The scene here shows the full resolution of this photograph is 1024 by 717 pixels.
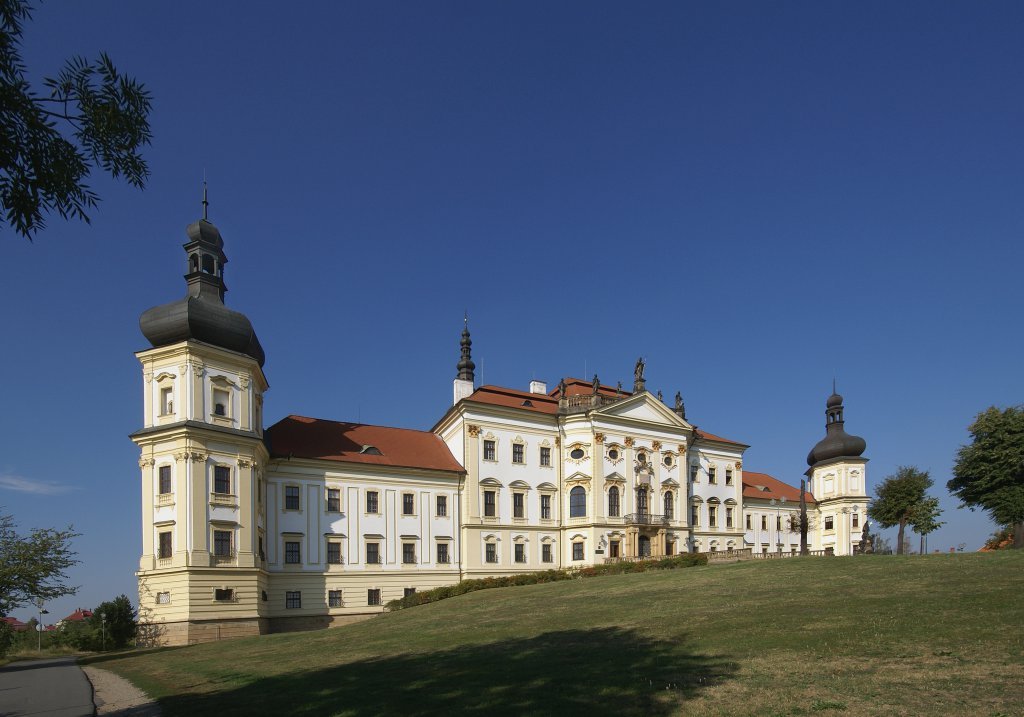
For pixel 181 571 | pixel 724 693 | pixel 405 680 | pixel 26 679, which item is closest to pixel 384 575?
pixel 181 571

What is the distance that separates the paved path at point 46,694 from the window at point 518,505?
94.8 ft

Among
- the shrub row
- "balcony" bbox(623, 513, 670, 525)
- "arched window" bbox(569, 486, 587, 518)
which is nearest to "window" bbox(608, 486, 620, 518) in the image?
"balcony" bbox(623, 513, 670, 525)

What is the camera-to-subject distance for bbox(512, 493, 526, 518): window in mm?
51344

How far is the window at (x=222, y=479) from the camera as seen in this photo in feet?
124

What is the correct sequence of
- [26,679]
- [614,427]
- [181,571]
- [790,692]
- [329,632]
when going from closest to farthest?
[790,692] → [26,679] → [329,632] → [181,571] → [614,427]

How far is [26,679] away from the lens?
78.7 ft

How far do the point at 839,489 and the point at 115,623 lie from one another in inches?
2441

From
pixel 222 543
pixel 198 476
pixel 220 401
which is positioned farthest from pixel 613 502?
pixel 198 476

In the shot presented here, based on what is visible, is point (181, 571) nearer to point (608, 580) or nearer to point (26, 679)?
point (26, 679)

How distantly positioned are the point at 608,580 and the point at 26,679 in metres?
23.1

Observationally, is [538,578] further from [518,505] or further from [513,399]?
[513,399]

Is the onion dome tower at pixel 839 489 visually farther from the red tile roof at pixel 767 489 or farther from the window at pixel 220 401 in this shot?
the window at pixel 220 401

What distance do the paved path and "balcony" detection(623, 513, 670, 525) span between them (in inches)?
1344

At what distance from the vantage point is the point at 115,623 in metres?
42.6
